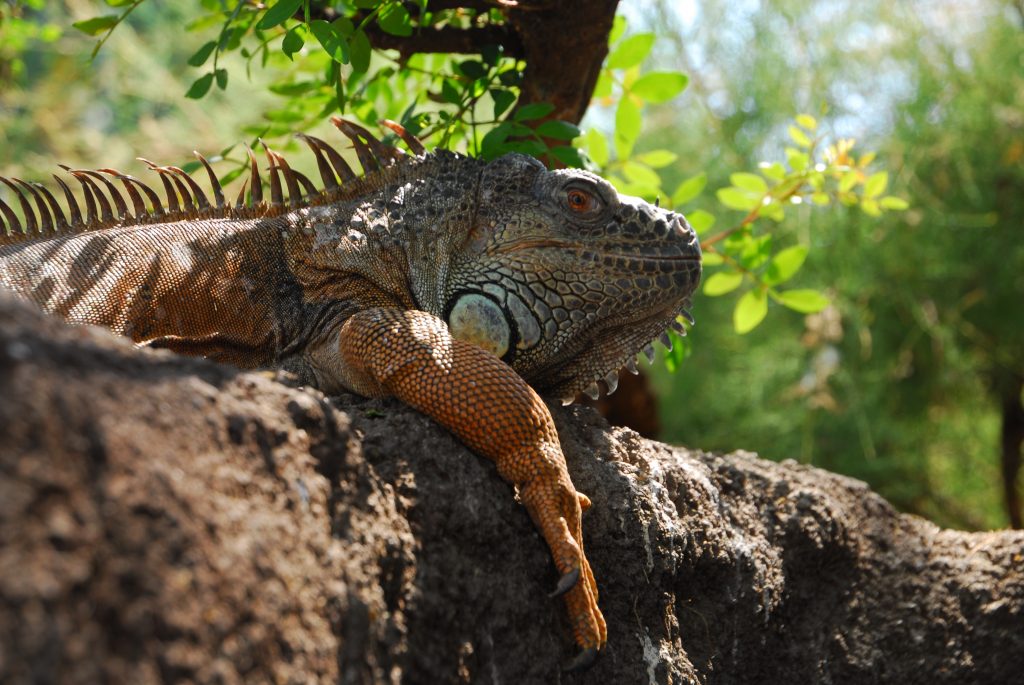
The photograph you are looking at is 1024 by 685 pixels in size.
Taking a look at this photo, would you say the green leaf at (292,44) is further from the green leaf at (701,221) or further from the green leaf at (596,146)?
the green leaf at (701,221)

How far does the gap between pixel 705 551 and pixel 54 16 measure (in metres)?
11.6

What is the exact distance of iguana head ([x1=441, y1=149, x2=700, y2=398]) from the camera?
3520 mm

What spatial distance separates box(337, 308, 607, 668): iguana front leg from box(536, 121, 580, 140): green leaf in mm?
1403

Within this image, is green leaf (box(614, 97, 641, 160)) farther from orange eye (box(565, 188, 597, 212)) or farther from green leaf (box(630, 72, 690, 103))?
orange eye (box(565, 188, 597, 212))

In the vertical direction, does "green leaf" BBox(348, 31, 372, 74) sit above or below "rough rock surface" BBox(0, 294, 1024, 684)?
above

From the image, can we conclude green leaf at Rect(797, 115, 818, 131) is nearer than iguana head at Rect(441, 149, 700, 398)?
No

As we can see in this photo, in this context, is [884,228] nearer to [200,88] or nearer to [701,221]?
[701,221]

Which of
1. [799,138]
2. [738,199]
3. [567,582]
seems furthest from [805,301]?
[567,582]

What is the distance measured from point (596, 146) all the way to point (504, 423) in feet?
7.23

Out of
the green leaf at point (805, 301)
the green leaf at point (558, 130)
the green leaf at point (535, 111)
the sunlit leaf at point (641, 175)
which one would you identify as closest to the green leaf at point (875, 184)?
the green leaf at point (805, 301)

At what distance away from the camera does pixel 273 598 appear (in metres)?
1.89

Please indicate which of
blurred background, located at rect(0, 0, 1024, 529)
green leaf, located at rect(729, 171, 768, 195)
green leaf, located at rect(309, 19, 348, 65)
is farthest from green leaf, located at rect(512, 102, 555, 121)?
blurred background, located at rect(0, 0, 1024, 529)

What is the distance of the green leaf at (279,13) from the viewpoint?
3.42 meters

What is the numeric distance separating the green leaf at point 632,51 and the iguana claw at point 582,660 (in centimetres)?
284
